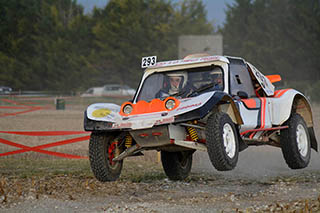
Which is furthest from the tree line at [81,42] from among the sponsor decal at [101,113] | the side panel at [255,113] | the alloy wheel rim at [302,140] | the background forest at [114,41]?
the sponsor decal at [101,113]

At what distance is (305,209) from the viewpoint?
230 inches

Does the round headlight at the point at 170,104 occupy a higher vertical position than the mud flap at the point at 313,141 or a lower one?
higher

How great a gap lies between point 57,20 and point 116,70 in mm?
7637

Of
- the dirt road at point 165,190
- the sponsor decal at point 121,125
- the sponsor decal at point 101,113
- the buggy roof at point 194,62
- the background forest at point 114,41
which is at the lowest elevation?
the dirt road at point 165,190

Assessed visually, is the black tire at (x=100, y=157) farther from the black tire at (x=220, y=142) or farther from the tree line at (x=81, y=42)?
the tree line at (x=81, y=42)

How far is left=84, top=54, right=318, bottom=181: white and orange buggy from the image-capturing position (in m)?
7.80

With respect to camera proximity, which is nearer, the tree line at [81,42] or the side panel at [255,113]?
the side panel at [255,113]

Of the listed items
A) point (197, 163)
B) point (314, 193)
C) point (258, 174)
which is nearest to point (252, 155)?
point (197, 163)

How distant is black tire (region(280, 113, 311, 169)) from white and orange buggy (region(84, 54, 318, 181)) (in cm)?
2

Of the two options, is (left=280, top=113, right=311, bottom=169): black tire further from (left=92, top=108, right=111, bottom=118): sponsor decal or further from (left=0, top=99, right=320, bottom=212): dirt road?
(left=92, top=108, right=111, bottom=118): sponsor decal

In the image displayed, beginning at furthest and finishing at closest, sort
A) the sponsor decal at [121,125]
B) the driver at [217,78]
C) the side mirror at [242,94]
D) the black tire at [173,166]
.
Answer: the black tire at [173,166]
the side mirror at [242,94]
the driver at [217,78]
the sponsor decal at [121,125]

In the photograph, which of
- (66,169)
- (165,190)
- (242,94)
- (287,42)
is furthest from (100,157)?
(287,42)

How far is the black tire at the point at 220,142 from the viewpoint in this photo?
7.59 metres

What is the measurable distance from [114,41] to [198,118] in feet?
151
